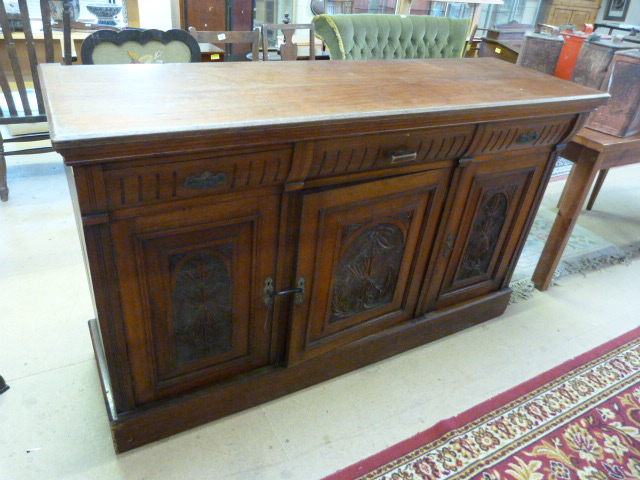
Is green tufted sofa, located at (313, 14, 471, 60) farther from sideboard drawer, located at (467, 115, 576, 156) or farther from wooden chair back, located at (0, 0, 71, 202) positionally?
sideboard drawer, located at (467, 115, 576, 156)

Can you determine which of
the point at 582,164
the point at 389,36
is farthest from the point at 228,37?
the point at 582,164

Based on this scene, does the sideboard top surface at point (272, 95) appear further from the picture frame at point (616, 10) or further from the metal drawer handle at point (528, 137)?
the picture frame at point (616, 10)

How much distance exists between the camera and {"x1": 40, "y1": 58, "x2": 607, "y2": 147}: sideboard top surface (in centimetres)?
85

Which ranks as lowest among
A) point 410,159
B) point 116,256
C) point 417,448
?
point 417,448

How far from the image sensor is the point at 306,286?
3.92 ft

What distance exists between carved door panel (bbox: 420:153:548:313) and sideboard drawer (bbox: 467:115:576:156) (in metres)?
0.04

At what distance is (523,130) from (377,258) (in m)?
0.53

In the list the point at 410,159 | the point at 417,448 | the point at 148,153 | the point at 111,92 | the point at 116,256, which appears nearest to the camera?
the point at 148,153

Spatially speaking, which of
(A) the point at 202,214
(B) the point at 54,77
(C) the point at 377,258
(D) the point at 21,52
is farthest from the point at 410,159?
(D) the point at 21,52

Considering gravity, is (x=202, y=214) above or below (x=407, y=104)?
below

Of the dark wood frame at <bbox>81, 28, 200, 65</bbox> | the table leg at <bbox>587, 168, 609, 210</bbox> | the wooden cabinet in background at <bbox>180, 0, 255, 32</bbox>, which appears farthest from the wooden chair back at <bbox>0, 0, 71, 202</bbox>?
the table leg at <bbox>587, 168, 609, 210</bbox>

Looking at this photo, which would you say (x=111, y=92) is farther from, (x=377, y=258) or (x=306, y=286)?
(x=377, y=258)

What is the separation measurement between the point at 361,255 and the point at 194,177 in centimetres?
54

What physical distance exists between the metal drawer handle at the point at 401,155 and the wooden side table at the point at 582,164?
0.86m
